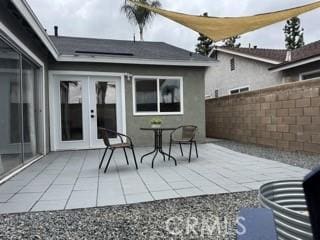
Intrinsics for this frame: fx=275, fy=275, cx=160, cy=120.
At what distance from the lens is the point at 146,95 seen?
27.6 ft

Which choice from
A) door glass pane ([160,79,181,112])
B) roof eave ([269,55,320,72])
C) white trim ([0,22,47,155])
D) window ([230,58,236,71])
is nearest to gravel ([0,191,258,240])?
white trim ([0,22,47,155])

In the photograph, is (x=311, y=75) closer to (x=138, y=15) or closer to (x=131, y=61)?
(x=131, y=61)

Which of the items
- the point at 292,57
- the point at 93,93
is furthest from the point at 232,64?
the point at 93,93

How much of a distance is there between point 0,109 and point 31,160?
6.28 ft

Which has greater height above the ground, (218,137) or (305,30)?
(305,30)

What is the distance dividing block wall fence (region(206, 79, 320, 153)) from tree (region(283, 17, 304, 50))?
770 inches

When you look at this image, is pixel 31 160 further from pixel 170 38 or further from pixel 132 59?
pixel 170 38

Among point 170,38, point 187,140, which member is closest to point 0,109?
point 187,140

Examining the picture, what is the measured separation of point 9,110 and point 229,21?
152 inches

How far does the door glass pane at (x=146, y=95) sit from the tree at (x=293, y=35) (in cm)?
2196

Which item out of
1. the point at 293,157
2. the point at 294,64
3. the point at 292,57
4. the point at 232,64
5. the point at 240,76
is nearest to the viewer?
the point at 293,157

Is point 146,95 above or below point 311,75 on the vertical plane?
below

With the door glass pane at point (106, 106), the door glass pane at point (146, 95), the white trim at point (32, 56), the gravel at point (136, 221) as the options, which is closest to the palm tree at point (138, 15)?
the door glass pane at point (146, 95)

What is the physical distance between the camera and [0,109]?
14.1ft
